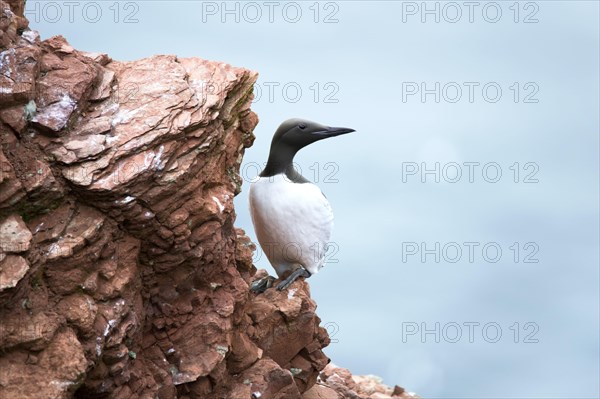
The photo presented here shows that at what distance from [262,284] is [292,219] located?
96 cm

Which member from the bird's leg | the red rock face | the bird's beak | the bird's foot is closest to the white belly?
the bird's leg

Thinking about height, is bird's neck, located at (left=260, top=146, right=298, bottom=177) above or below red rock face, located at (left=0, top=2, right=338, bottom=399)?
above

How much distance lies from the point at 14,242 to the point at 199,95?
2.68m

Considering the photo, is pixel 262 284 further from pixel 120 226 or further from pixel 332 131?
pixel 120 226

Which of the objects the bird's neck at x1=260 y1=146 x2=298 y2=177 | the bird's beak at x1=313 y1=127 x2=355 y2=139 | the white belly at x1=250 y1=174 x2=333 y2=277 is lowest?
the white belly at x1=250 y1=174 x2=333 y2=277

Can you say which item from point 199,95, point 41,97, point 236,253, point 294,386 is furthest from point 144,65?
point 294,386

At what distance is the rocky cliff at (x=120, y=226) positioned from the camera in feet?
31.7

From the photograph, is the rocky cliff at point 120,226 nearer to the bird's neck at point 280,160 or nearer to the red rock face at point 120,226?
the red rock face at point 120,226

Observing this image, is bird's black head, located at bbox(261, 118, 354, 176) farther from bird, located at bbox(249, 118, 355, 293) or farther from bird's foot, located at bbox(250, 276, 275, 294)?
bird's foot, located at bbox(250, 276, 275, 294)

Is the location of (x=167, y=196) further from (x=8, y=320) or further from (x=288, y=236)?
(x=288, y=236)

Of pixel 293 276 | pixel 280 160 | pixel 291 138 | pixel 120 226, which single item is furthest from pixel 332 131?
pixel 120 226

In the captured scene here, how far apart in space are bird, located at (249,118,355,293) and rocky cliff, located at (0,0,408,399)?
147 cm

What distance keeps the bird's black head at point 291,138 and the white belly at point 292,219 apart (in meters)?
0.18

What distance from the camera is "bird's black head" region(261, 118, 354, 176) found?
43.9ft
